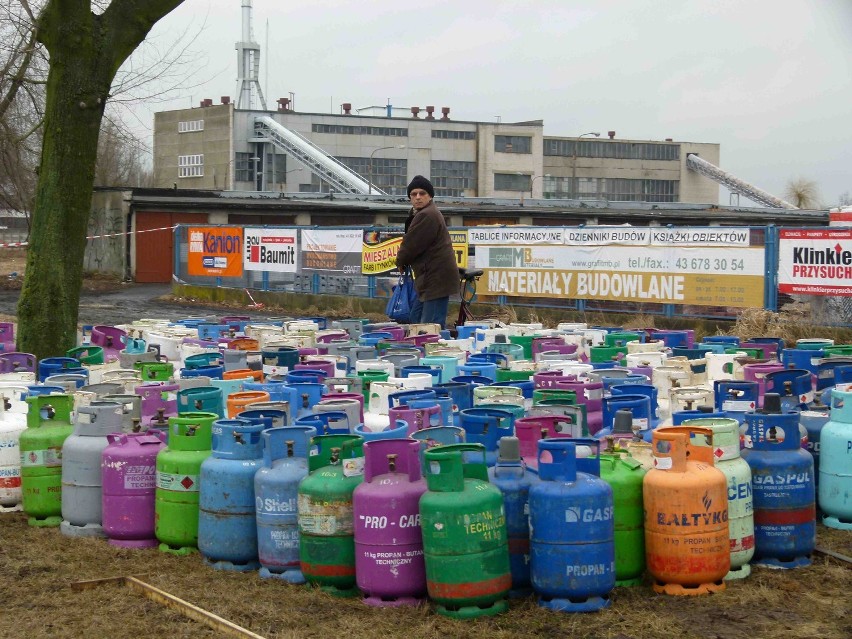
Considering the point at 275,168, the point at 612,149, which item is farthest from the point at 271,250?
the point at 612,149

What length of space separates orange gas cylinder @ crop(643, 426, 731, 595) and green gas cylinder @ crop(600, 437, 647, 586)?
0.25 ft

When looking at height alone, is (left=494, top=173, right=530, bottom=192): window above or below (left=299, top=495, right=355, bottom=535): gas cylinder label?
above

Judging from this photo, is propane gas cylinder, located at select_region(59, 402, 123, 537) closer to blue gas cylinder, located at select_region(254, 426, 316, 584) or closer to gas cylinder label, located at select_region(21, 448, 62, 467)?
gas cylinder label, located at select_region(21, 448, 62, 467)

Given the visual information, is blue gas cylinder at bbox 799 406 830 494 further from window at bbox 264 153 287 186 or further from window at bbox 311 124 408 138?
window at bbox 311 124 408 138

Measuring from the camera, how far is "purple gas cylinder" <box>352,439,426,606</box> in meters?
5.29

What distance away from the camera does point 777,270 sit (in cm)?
1738

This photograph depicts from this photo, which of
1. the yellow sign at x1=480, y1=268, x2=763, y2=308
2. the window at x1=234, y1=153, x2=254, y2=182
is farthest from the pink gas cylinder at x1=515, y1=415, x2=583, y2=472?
the window at x1=234, y1=153, x2=254, y2=182

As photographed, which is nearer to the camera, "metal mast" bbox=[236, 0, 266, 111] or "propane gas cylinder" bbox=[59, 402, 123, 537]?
"propane gas cylinder" bbox=[59, 402, 123, 537]

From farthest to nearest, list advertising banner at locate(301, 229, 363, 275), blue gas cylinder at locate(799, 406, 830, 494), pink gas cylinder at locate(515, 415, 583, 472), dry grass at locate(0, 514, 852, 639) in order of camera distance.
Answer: advertising banner at locate(301, 229, 363, 275) < blue gas cylinder at locate(799, 406, 830, 494) < pink gas cylinder at locate(515, 415, 583, 472) < dry grass at locate(0, 514, 852, 639)

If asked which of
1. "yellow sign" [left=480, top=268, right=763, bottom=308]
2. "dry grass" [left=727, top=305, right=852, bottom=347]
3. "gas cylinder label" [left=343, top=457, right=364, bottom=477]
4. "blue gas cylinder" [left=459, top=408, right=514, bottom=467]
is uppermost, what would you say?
"yellow sign" [left=480, top=268, right=763, bottom=308]

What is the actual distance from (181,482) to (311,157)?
7346 cm

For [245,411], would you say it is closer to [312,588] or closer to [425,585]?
[312,588]

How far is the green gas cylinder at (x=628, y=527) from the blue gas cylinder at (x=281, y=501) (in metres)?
1.58

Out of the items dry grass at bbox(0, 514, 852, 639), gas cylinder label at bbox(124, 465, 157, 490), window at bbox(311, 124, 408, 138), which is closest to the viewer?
dry grass at bbox(0, 514, 852, 639)
